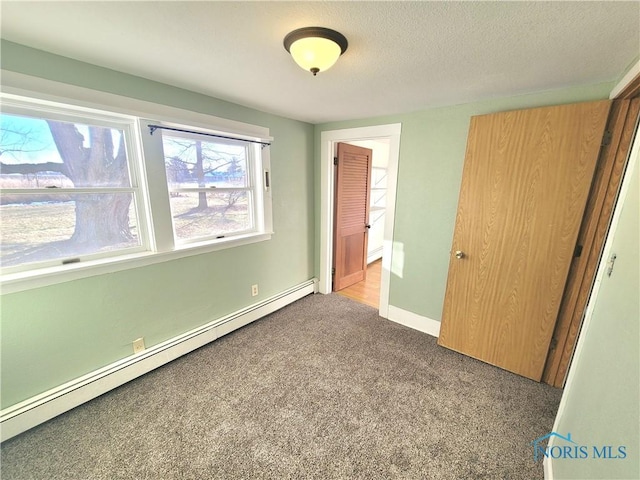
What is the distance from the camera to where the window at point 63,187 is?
1411 millimetres

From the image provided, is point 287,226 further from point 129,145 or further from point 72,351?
point 72,351

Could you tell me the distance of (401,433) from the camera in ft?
5.03

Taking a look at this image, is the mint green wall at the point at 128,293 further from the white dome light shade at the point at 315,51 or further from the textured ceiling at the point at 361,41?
the white dome light shade at the point at 315,51

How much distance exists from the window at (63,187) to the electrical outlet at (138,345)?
2.23ft

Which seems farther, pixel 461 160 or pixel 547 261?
pixel 461 160

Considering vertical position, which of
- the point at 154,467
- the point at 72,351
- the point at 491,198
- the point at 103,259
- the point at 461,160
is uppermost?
the point at 461,160

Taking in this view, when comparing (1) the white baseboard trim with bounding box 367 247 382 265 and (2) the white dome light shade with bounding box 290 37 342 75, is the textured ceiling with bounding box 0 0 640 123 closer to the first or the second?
(2) the white dome light shade with bounding box 290 37 342 75

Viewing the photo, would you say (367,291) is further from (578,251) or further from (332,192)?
(578,251)

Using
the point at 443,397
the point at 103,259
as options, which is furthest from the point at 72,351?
the point at 443,397

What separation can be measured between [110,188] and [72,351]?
3.56ft

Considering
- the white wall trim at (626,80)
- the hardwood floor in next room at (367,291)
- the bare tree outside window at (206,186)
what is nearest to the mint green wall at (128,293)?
the bare tree outside window at (206,186)

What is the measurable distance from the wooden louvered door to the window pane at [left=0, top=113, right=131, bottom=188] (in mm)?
2178

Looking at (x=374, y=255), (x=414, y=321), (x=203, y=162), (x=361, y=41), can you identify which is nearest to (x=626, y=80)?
(x=361, y=41)

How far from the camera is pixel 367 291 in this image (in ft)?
11.9
